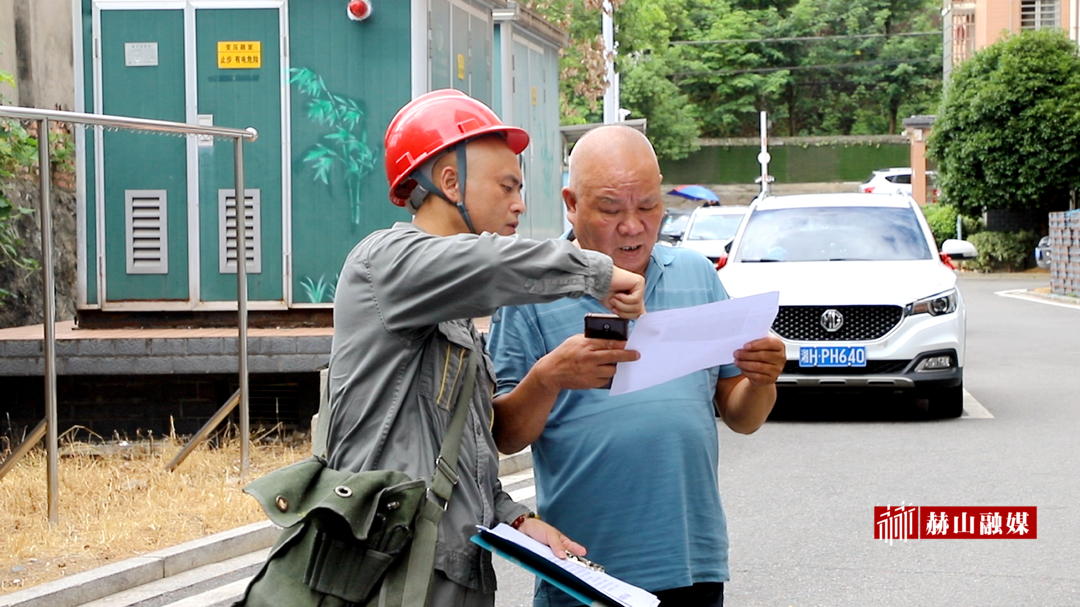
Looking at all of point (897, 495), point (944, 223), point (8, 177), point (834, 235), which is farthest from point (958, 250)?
point (944, 223)

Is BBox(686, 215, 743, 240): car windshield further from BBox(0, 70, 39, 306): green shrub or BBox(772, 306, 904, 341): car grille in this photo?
BBox(0, 70, 39, 306): green shrub

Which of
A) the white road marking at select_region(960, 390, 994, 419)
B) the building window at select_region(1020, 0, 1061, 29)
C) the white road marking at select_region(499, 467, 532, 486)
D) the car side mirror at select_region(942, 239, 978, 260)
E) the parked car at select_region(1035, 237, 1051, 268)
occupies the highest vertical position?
the building window at select_region(1020, 0, 1061, 29)

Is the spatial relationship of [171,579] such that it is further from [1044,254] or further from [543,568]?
[1044,254]

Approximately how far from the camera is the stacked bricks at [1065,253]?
81.1 feet

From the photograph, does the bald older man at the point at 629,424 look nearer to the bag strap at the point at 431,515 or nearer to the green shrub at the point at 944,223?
the bag strap at the point at 431,515

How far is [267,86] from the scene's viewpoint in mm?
10133

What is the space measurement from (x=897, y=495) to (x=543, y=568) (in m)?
5.57

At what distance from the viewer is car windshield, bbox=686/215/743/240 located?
2464 cm

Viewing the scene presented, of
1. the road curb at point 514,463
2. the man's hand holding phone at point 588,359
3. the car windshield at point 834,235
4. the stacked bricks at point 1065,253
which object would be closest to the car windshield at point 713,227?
the stacked bricks at point 1065,253

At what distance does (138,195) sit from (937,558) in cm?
567

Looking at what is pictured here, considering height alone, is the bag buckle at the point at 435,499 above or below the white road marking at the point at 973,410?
above

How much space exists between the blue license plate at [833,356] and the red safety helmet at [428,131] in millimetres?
7842

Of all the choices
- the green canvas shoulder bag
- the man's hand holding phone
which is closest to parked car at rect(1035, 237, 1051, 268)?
the man's hand holding phone

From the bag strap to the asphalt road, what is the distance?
3.51 m
